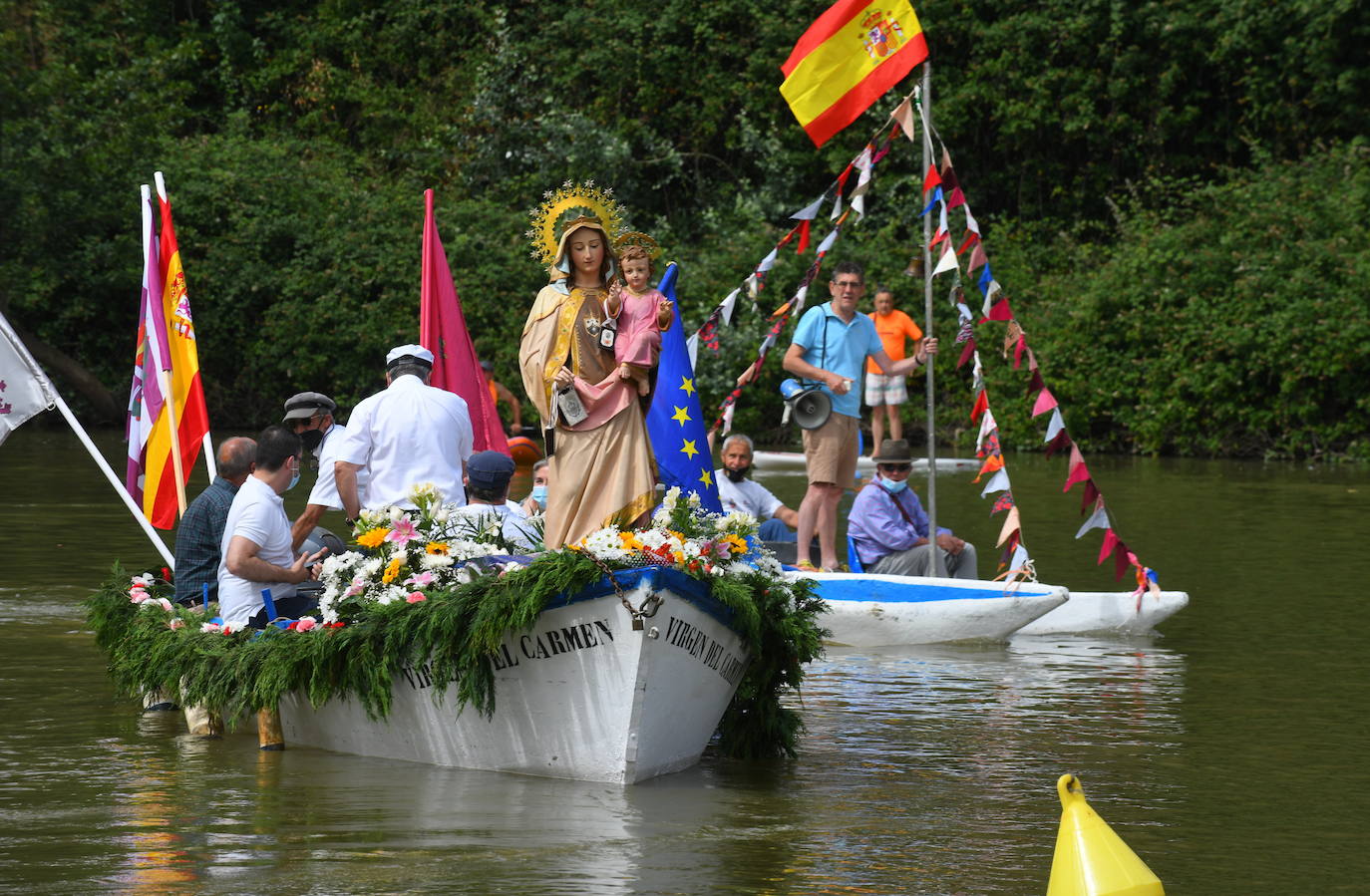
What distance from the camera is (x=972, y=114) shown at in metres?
35.6

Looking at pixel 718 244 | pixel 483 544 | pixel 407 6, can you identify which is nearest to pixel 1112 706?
pixel 483 544

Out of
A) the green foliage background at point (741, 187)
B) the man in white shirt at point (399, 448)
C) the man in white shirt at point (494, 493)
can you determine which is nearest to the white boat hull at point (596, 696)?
the man in white shirt at point (494, 493)

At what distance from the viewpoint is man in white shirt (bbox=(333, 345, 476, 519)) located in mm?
9242

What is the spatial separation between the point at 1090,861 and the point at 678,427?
12.4 ft

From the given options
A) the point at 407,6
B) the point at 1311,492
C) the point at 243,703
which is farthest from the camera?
the point at 407,6

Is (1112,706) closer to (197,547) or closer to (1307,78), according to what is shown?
(197,547)

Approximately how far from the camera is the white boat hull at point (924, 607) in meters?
11.6

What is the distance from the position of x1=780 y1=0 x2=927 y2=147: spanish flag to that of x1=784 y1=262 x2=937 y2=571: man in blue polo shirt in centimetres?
108

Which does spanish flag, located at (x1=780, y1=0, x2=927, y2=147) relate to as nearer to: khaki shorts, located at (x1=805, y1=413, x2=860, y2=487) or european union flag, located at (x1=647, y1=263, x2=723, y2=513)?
khaki shorts, located at (x1=805, y1=413, x2=860, y2=487)

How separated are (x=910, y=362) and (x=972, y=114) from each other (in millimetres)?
22794

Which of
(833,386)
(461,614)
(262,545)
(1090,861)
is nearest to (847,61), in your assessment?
(833,386)

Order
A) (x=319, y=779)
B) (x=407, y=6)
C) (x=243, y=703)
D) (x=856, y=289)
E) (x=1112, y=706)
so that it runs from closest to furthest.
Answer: (x=319, y=779), (x=243, y=703), (x=1112, y=706), (x=856, y=289), (x=407, y=6)

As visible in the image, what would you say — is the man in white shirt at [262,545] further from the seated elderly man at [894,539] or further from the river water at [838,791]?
the seated elderly man at [894,539]

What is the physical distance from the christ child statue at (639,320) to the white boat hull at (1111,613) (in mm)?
4467
